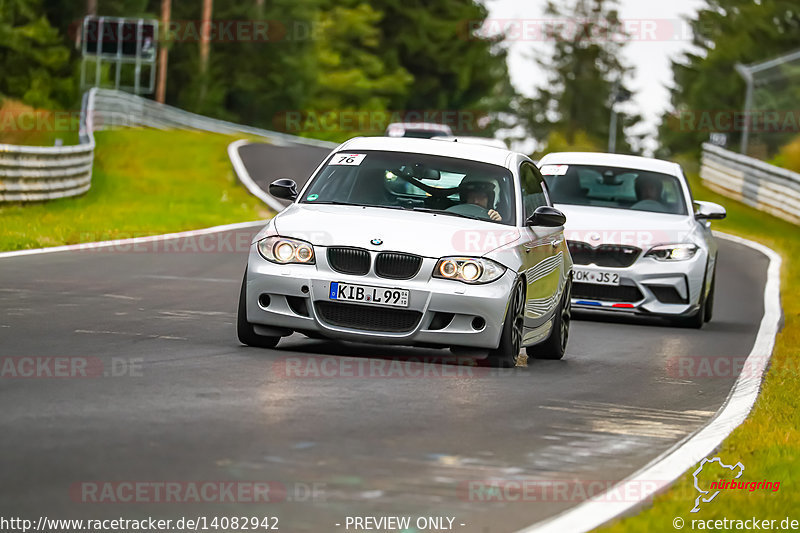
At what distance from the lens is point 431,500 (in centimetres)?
656

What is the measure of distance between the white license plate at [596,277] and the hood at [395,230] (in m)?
4.57

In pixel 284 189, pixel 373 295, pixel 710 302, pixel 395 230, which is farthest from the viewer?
pixel 710 302

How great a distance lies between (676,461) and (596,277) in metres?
8.49

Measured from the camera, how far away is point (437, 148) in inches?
493

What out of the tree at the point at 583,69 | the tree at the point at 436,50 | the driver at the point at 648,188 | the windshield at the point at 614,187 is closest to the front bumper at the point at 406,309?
the windshield at the point at 614,187

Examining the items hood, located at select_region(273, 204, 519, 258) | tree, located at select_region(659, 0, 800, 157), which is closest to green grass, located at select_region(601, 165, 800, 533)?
hood, located at select_region(273, 204, 519, 258)

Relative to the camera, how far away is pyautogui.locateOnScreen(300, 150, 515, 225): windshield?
11969 mm

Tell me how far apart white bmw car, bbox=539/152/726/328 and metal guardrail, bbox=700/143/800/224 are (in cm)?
2368

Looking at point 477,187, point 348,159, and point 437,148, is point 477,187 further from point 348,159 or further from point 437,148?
point 348,159

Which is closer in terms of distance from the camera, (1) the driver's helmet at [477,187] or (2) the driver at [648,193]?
(1) the driver's helmet at [477,187]

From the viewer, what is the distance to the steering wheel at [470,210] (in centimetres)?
1186

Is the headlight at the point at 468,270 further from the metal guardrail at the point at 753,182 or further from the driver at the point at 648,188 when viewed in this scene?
the metal guardrail at the point at 753,182

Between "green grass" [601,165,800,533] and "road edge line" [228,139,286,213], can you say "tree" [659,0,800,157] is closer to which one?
"road edge line" [228,139,286,213]

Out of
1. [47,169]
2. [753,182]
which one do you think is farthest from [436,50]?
[47,169]
